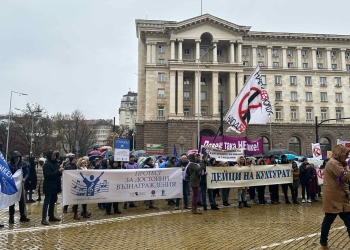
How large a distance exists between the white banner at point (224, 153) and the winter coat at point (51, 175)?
6.27 metres

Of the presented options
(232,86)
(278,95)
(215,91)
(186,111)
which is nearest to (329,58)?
(278,95)

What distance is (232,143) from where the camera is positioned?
15336mm

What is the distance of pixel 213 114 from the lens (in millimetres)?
51062

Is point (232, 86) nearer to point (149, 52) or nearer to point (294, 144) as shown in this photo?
point (149, 52)

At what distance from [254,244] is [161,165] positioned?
31.8 feet

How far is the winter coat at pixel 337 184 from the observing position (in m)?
6.07

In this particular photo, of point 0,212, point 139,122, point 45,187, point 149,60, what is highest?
point 149,60

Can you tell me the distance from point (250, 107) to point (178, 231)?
8371 mm

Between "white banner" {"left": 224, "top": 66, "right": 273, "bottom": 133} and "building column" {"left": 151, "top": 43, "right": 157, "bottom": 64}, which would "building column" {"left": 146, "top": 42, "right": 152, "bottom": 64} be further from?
"white banner" {"left": 224, "top": 66, "right": 273, "bottom": 133}

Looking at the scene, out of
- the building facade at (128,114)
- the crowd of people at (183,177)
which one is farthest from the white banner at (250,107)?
the building facade at (128,114)

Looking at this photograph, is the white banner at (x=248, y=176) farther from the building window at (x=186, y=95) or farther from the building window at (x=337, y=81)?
the building window at (x=337, y=81)

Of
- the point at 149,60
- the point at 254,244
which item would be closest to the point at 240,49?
the point at 149,60

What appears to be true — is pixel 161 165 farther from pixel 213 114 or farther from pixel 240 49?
pixel 240 49

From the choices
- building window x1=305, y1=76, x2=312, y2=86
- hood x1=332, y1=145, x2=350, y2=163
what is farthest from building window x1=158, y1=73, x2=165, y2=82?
hood x1=332, y1=145, x2=350, y2=163
